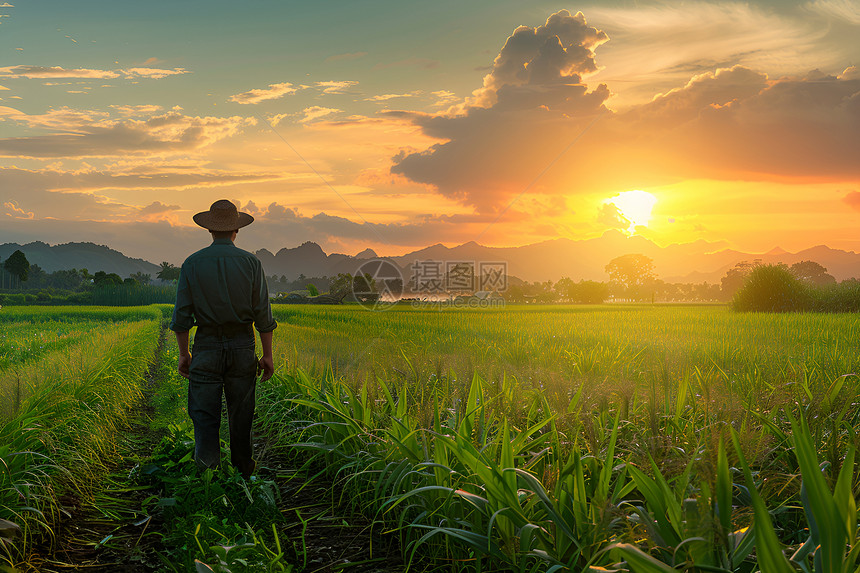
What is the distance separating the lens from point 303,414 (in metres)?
6.83

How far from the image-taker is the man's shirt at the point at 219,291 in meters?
5.09

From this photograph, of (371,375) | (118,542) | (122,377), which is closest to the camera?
(118,542)

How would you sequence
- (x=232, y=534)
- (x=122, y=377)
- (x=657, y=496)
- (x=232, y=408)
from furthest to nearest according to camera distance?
(x=122, y=377) < (x=232, y=408) < (x=232, y=534) < (x=657, y=496)

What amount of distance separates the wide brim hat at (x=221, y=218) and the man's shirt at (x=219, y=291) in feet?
0.50

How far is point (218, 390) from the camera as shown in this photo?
17.0 ft

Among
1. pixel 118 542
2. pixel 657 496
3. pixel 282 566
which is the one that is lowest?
pixel 118 542

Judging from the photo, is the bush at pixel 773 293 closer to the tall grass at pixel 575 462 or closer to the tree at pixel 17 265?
the tall grass at pixel 575 462

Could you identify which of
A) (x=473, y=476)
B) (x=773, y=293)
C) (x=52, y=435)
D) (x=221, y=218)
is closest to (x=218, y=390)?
(x=221, y=218)

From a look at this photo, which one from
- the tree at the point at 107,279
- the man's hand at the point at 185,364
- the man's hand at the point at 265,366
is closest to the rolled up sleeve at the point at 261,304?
the man's hand at the point at 265,366

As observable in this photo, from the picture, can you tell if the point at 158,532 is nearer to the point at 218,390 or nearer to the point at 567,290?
the point at 218,390

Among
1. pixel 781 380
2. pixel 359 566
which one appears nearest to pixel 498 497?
pixel 359 566

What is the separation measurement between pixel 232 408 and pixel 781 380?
6.71m

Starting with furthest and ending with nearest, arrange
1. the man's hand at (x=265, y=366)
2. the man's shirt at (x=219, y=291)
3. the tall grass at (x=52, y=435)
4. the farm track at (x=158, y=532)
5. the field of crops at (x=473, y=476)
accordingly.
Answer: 1. the man's hand at (x=265, y=366)
2. the man's shirt at (x=219, y=291)
3. the tall grass at (x=52, y=435)
4. the farm track at (x=158, y=532)
5. the field of crops at (x=473, y=476)

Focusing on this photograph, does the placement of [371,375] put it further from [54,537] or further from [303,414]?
[54,537]
